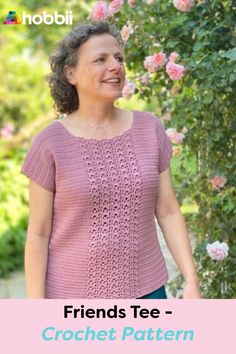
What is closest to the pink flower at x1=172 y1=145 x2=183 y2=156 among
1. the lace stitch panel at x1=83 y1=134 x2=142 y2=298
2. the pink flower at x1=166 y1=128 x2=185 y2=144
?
the pink flower at x1=166 y1=128 x2=185 y2=144

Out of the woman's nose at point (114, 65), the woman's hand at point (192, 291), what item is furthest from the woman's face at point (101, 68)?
the woman's hand at point (192, 291)

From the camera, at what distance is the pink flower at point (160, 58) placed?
116 inches

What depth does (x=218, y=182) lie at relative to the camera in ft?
9.79

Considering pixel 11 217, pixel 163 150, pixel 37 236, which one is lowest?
pixel 11 217

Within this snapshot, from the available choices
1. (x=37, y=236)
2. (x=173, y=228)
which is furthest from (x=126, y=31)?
(x=37, y=236)

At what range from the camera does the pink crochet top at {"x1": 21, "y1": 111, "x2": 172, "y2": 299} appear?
6.91 ft

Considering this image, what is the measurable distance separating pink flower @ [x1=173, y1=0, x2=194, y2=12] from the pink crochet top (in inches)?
37.9

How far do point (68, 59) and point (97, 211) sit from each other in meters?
0.42

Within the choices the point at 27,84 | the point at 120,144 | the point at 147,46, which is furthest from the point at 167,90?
the point at 27,84

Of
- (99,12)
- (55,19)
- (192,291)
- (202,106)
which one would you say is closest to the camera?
(192,291)

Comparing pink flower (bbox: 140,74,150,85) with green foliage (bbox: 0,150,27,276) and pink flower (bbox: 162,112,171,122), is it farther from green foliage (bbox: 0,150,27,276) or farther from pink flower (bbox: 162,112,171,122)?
green foliage (bbox: 0,150,27,276)
